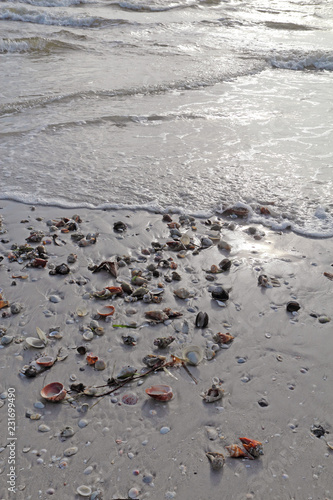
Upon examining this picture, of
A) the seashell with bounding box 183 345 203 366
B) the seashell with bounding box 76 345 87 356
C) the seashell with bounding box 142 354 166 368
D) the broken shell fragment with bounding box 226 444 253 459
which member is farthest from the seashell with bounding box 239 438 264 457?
the seashell with bounding box 76 345 87 356

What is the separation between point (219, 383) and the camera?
2475 mm

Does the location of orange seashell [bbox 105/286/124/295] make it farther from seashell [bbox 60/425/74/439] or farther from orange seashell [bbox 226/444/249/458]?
orange seashell [bbox 226/444/249/458]

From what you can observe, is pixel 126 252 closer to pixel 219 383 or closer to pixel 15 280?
pixel 15 280

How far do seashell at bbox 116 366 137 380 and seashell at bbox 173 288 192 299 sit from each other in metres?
0.77

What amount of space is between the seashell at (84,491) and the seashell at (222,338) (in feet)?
3.85

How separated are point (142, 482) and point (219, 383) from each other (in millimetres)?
715

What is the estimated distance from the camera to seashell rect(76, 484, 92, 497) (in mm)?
1920

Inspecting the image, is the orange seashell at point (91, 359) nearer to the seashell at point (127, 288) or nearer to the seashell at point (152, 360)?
the seashell at point (152, 360)

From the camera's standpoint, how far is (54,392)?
237 centimetres

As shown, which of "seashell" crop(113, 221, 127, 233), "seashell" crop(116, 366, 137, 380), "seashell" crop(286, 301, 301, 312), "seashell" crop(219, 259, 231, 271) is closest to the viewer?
"seashell" crop(116, 366, 137, 380)

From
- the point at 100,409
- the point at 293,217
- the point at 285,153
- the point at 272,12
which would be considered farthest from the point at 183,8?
the point at 100,409

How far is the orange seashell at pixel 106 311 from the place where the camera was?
9.66 ft

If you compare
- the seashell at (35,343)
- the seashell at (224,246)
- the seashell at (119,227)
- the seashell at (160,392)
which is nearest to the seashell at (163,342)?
the seashell at (160,392)

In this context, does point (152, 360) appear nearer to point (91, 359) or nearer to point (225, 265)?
point (91, 359)
